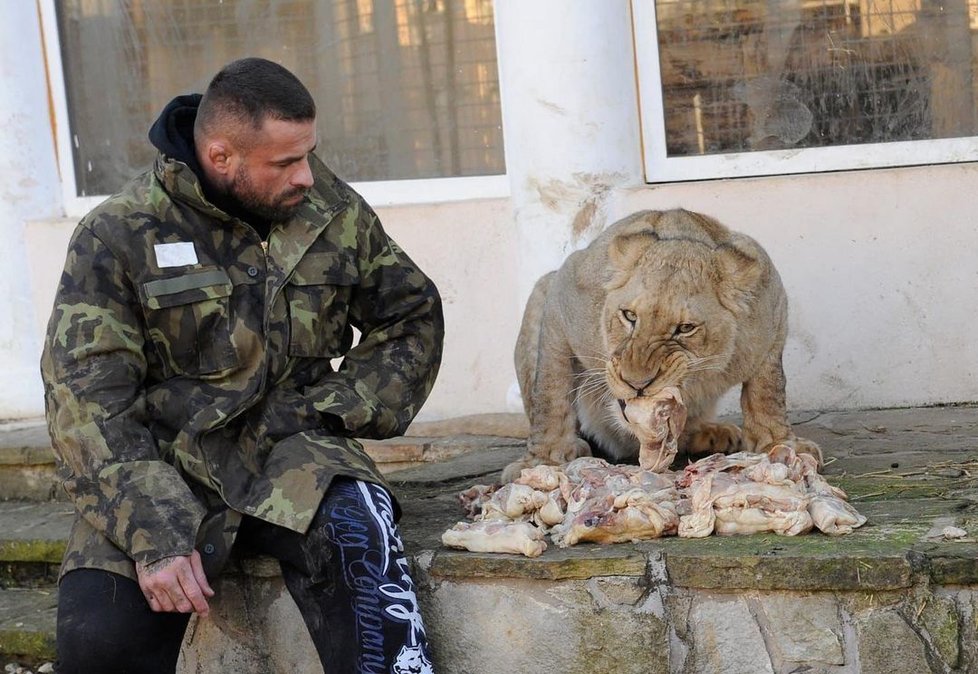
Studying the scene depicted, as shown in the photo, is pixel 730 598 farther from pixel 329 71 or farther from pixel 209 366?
pixel 329 71

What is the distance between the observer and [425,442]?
6234 millimetres

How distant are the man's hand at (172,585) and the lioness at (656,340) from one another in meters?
1.53

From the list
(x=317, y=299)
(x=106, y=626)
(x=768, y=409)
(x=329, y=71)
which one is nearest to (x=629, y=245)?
(x=768, y=409)

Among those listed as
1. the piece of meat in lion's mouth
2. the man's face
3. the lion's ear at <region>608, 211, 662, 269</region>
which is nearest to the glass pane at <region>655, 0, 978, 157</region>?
the lion's ear at <region>608, 211, 662, 269</region>

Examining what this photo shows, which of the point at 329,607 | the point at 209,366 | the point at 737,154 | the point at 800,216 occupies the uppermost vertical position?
the point at 737,154

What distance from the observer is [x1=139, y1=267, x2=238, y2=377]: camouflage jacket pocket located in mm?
3998

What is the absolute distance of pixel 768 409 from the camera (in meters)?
5.00

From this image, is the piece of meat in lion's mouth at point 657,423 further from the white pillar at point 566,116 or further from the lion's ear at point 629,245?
the white pillar at point 566,116

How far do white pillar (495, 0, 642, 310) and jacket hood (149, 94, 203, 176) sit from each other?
7.19 feet

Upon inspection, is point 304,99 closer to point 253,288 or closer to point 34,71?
point 253,288

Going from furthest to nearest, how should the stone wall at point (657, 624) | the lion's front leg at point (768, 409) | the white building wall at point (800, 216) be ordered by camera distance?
the white building wall at point (800, 216) < the lion's front leg at point (768, 409) < the stone wall at point (657, 624)

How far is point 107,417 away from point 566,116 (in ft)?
9.92

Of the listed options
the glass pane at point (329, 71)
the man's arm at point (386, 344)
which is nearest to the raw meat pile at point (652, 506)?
the man's arm at point (386, 344)

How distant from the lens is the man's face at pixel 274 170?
4008 millimetres
